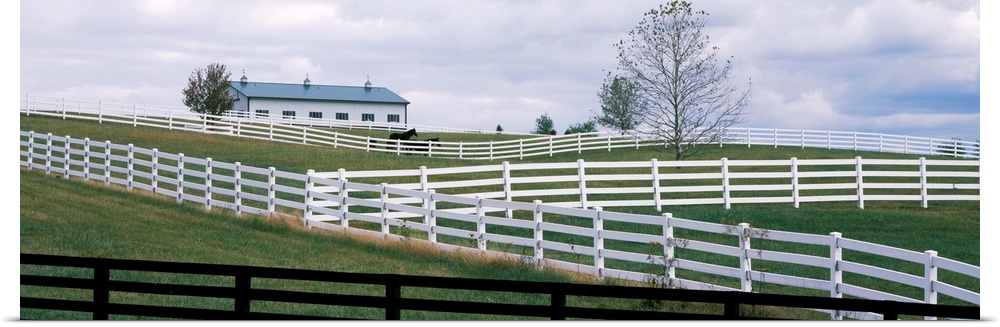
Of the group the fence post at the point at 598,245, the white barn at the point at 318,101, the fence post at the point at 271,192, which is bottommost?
the fence post at the point at 598,245

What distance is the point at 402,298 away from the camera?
9.38m

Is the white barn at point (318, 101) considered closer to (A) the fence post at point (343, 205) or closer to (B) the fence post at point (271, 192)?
(B) the fence post at point (271, 192)

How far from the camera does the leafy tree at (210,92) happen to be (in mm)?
64688

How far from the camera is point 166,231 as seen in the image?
19.7m

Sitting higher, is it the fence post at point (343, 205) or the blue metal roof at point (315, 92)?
the blue metal roof at point (315, 92)

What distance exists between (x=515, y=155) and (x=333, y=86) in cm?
3118

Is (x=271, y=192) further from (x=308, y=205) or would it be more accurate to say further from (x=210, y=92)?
(x=210, y=92)

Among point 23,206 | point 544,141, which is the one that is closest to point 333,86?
point 544,141

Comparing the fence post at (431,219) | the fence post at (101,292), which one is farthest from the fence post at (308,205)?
the fence post at (101,292)

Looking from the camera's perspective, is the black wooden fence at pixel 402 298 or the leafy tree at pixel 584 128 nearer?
the black wooden fence at pixel 402 298

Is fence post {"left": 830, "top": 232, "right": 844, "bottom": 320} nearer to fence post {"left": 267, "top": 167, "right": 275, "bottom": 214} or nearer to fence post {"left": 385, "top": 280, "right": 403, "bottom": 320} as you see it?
fence post {"left": 385, "top": 280, "right": 403, "bottom": 320}

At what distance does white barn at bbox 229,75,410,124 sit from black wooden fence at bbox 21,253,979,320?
59989 mm

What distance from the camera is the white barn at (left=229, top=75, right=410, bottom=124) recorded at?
71.0 m

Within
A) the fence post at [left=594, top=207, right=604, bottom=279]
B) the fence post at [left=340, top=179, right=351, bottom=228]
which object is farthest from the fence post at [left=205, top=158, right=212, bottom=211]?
the fence post at [left=594, top=207, right=604, bottom=279]
